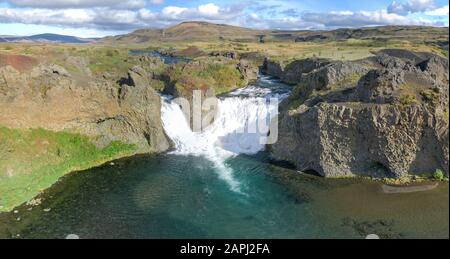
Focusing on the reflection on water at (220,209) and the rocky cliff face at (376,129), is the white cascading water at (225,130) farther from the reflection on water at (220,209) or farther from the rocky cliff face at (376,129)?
the reflection on water at (220,209)

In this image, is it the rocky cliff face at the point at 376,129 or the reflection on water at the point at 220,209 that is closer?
the reflection on water at the point at 220,209

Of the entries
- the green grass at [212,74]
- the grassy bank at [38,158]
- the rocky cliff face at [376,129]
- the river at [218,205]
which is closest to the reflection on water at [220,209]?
the river at [218,205]

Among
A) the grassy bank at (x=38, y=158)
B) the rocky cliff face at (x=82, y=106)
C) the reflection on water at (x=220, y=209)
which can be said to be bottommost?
the reflection on water at (x=220, y=209)

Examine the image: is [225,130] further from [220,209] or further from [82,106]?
[220,209]

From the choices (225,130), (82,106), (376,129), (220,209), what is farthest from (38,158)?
(376,129)

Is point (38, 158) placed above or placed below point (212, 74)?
below
